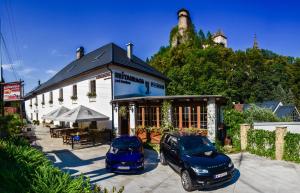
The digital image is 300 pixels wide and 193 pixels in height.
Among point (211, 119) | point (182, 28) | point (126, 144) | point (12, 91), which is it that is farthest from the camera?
point (182, 28)

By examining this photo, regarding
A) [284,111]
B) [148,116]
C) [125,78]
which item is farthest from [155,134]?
[284,111]

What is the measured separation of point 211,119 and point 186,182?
808 cm

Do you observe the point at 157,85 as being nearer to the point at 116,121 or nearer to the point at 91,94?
the point at 91,94

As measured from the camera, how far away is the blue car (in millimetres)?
10877

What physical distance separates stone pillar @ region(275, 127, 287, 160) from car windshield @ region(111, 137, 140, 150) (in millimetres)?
6955

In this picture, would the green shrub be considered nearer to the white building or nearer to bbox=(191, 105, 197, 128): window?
the white building

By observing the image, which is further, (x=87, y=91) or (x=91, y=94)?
(x=87, y=91)

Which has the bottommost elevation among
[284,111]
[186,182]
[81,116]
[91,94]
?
[186,182]

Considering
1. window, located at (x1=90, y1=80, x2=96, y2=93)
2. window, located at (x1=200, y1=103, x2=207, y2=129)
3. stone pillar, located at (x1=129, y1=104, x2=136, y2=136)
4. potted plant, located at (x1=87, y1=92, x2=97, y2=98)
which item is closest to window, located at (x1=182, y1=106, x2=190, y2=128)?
window, located at (x1=200, y1=103, x2=207, y2=129)

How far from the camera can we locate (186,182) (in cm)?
894

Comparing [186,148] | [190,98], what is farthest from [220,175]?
[190,98]

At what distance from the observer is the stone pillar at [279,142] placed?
502 inches

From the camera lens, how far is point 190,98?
16656 millimetres

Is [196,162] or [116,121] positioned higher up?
[116,121]
